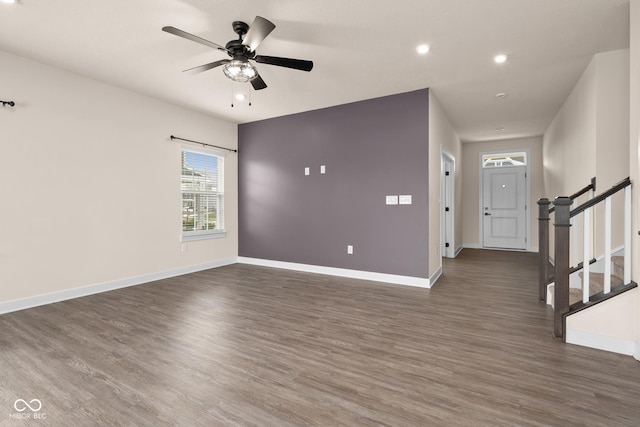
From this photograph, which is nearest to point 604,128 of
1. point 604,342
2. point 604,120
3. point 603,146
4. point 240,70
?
point 604,120

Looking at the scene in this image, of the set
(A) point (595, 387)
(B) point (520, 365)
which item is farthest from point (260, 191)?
(A) point (595, 387)

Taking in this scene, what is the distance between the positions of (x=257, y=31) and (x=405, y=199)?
9.32ft

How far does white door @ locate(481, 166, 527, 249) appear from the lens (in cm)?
717

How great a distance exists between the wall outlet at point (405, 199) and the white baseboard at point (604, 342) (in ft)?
7.36

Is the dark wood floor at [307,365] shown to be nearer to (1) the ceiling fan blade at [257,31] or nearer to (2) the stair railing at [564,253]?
(2) the stair railing at [564,253]

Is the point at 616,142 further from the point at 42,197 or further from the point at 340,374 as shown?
the point at 42,197

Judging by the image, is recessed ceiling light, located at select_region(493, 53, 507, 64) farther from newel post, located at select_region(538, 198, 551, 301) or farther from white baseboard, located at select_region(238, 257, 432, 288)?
white baseboard, located at select_region(238, 257, 432, 288)

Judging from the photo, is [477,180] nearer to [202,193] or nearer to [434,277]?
[434,277]

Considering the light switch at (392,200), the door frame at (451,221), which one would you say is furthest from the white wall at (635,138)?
the door frame at (451,221)

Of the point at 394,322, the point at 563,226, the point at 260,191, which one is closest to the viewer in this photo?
the point at 563,226

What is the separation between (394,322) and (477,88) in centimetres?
327

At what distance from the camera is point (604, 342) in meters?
2.25

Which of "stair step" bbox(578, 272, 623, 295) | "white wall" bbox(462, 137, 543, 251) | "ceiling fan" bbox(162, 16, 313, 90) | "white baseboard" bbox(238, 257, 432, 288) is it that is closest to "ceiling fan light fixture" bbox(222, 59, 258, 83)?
"ceiling fan" bbox(162, 16, 313, 90)

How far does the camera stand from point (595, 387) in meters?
1.80
